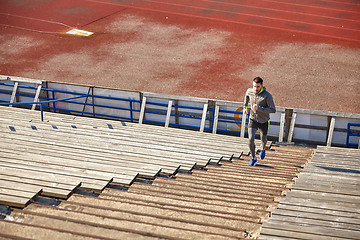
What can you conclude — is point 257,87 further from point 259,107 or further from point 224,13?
point 224,13

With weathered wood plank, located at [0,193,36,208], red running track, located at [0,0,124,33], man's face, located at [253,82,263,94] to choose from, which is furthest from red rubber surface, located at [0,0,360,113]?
weathered wood plank, located at [0,193,36,208]

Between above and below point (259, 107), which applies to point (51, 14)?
above

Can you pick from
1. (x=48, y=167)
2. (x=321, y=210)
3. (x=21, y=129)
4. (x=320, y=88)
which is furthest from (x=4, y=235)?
(x=320, y=88)

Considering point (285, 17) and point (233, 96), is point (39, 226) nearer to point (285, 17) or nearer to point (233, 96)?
point (233, 96)

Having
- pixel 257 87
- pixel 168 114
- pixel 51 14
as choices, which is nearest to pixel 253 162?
pixel 257 87

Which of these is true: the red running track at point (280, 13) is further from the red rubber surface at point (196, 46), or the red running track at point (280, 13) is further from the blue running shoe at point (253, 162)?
the blue running shoe at point (253, 162)

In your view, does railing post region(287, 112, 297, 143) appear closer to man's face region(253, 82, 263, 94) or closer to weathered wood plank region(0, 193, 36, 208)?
man's face region(253, 82, 263, 94)

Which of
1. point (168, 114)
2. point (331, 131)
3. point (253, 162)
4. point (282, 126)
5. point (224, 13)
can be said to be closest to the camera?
point (253, 162)

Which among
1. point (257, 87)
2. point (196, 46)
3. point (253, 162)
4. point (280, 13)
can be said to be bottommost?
point (253, 162)

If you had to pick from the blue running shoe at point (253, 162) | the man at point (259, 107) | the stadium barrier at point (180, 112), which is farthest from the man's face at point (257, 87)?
the stadium barrier at point (180, 112)

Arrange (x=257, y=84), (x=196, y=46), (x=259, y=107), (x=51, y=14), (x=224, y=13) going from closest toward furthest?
(x=257, y=84)
(x=259, y=107)
(x=196, y=46)
(x=51, y=14)
(x=224, y=13)

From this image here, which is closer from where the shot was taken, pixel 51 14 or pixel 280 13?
pixel 51 14

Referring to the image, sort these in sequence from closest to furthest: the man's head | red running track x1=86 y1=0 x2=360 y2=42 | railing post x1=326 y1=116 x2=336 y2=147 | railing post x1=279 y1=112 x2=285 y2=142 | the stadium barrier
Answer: the man's head, railing post x1=326 y1=116 x2=336 y2=147, the stadium barrier, railing post x1=279 y1=112 x2=285 y2=142, red running track x1=86 y1=0 x2=360 y2=42

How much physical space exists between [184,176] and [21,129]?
4.67 meters
